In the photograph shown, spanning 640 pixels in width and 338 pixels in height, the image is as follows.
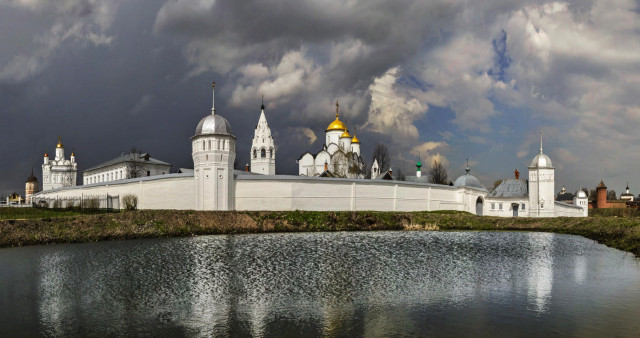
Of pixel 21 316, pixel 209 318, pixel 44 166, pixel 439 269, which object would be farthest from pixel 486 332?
pixel 44 166

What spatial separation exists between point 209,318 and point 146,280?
4.36m

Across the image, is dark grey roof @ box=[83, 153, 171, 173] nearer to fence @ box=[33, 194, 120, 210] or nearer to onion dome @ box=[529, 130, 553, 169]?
fence @ box=[33, 194, 120, 210]

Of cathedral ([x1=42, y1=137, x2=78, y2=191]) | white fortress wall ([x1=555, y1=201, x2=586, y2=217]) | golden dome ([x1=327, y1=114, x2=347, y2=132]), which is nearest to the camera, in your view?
white fortress wall ([x1=555, y1=201, x2=586, y2=217])

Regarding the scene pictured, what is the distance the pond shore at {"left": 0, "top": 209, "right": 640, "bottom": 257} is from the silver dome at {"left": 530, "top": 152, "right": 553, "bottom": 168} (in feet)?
40.6

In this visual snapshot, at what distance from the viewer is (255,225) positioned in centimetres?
2995

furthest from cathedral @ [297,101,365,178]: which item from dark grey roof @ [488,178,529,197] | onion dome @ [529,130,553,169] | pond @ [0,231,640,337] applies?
pond @ [0,231,640,337]

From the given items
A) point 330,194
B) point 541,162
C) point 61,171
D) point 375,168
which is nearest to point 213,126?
point 330,194

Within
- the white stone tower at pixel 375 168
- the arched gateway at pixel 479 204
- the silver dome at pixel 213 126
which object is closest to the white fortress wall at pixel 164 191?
the silver dome at pixel 213 126

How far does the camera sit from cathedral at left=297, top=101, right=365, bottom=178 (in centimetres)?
A: 6183

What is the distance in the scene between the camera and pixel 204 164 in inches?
1334

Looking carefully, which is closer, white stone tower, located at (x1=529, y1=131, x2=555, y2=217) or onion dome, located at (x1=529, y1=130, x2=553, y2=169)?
white stone tower, located at (x1=529, y1=131, x2=555, y2=217)

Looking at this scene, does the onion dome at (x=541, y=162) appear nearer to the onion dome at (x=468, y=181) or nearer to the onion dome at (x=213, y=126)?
the onion dome at (x=468, y=181)

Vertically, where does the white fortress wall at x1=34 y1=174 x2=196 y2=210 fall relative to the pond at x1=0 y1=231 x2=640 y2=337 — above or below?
above

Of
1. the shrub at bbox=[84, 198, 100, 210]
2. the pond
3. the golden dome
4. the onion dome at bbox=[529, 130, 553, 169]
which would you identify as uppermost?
the golden dome
